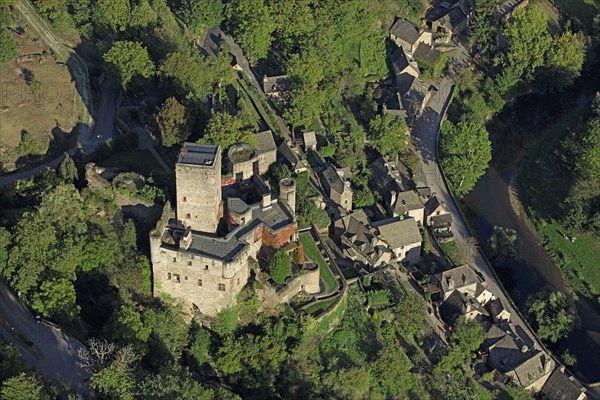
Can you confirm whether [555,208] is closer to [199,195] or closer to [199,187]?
[199,195]

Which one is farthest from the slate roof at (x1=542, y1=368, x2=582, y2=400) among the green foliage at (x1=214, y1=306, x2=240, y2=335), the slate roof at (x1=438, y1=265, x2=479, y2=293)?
the green foliage at (x1=214, y1=306, x2=240, y2=335)

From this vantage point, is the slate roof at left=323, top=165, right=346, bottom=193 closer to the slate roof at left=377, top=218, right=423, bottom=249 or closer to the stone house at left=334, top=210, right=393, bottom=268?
the stone house at left=334, top=210, right=393, bottom=268

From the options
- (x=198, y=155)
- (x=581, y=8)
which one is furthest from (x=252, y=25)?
(x=581, y=8)

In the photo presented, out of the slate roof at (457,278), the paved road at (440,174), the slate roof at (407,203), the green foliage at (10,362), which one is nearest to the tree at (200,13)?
the paved road at (440,174)

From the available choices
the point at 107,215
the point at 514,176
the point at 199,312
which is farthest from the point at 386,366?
the point at 514,176

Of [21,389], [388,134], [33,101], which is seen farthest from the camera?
[388,134]

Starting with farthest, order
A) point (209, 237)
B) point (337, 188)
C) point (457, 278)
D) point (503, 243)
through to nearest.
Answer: point (503, 243) → point (337, 188) → point (457, 278) → point (209, 237)
